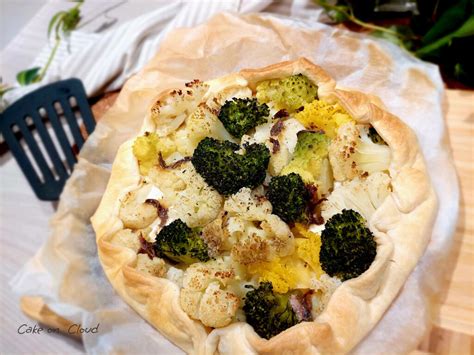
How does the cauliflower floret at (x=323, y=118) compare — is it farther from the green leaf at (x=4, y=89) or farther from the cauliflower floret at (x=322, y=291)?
the green leaf at (x=4, y=89)

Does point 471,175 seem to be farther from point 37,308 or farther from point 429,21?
point 37,308

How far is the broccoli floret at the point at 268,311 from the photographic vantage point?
70.6 inches

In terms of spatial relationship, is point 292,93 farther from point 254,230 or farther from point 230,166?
point 254,230

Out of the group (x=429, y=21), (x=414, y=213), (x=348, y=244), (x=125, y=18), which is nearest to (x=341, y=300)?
(x=348, y=244)

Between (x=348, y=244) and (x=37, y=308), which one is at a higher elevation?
(x=348, y=244)

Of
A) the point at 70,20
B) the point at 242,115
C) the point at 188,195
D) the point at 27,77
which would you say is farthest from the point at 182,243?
the point at 70,20

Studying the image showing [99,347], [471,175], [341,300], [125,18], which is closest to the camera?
[341,300]

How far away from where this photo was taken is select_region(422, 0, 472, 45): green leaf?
2.63 metres

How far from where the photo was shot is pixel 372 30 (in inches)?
118

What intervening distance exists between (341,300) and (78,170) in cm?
137

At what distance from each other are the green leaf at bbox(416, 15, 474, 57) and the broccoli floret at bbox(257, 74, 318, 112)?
735 mm

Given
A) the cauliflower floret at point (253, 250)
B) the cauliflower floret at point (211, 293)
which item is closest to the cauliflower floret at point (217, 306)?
A: the cauliflower floret at point (211, 293)

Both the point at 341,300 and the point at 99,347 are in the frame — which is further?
the point at 99,347

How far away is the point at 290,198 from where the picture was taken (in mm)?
1970
